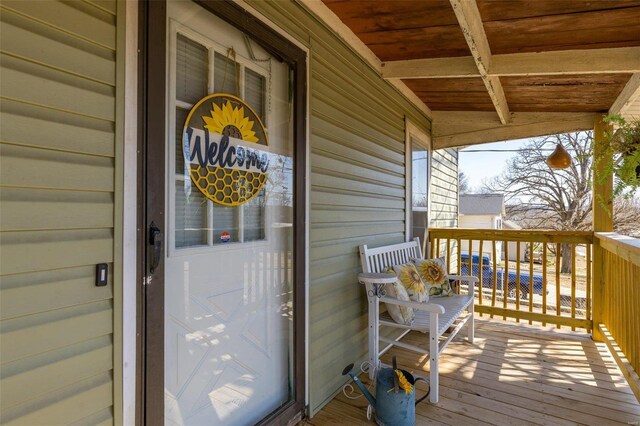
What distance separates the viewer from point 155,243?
1314 millimetres

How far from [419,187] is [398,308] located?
212cm

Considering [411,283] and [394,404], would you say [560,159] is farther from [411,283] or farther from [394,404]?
[394,404]

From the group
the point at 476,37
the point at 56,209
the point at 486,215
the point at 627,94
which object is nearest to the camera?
the point at 56,209

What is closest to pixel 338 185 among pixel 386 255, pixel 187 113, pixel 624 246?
pixel 386 255

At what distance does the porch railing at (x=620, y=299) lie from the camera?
2.49 m

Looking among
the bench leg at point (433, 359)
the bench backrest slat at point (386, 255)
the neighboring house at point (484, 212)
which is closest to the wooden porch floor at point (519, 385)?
the bench leg at point (433, 359)

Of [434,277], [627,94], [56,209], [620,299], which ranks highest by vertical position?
[627,94]

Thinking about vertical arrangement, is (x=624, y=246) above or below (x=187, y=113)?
below

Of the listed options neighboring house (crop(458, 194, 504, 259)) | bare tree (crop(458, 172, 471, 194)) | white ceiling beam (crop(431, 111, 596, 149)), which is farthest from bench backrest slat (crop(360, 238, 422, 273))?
bare tree (crop(458, 172, 471, 194))

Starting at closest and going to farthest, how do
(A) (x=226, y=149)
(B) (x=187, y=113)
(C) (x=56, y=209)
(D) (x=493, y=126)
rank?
(C) (x=56, y=209)
(B) (x=187, y=113)
(A) (x=226, y=149)
(D) (x=493, y=126)

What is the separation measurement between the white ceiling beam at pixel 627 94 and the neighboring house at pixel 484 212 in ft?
44.4

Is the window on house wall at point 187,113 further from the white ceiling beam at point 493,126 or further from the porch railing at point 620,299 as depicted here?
the white ceiling beam at point 493,126

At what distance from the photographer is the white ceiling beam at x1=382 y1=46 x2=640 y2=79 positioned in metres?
2.52

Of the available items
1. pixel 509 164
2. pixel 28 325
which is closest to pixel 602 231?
pixel 28 325
